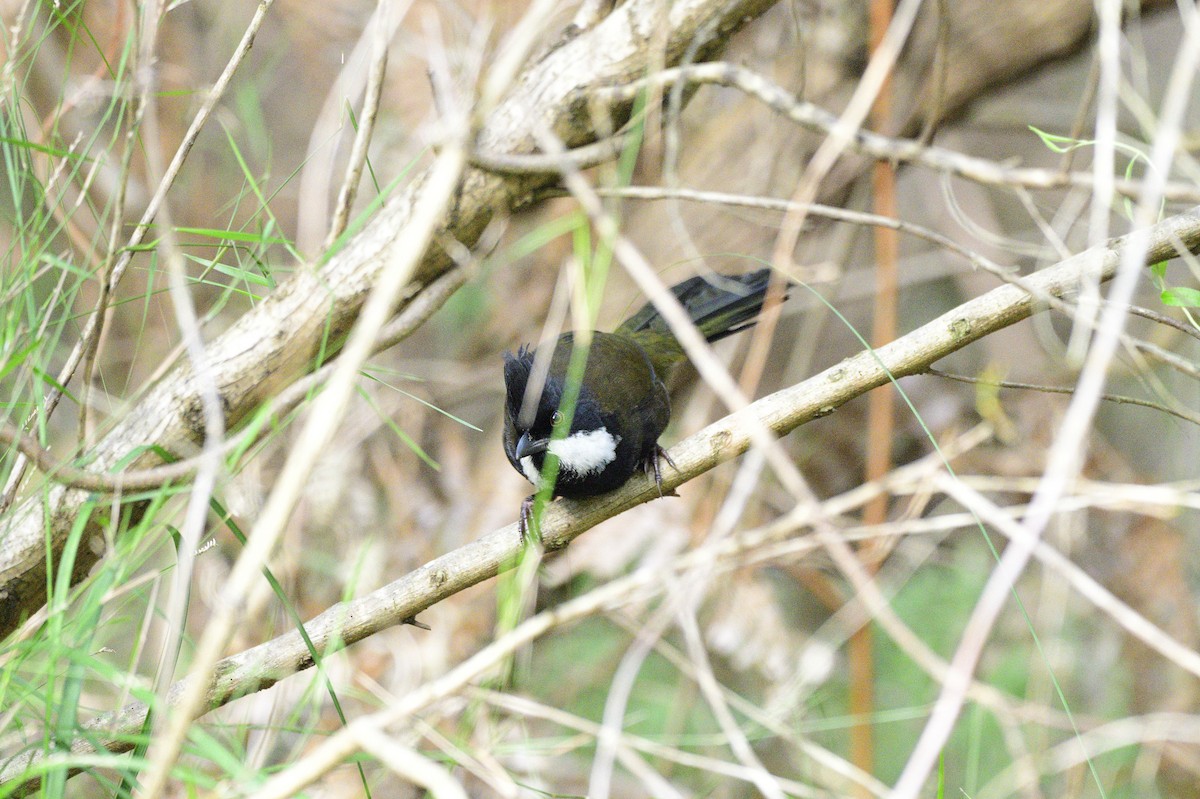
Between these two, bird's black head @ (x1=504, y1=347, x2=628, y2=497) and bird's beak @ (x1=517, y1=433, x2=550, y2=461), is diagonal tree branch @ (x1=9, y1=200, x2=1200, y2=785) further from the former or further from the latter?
bird's beak @ (x1=517, y1=433, x2=550, y2=461)

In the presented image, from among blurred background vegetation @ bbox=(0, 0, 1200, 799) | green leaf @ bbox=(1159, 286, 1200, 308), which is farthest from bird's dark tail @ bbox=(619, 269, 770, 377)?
green leaf @ bbox=(1159, 286, 1200, 308)

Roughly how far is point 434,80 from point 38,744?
1.47 meters

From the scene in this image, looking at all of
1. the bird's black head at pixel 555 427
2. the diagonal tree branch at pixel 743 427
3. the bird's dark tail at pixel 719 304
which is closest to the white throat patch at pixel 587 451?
the bird's black head at pixel 555 427

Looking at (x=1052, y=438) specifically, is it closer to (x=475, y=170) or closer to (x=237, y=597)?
(x=475, y=170)

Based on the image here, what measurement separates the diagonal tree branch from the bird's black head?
24.0 inches

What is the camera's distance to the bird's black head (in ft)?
9.86

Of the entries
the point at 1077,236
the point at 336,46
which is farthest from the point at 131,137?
the point at 336,46

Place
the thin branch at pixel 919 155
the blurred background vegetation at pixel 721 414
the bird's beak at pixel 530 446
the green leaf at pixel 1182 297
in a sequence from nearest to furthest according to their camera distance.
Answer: the thin branch at pixel 919 155 → the green leaf at pixel 1182 297 → the bird's beak at pixel 530 446 → the blurred background vegetation at pixel 721 414

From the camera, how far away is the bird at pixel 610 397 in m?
3.04

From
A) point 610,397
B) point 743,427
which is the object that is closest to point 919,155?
point 743,427

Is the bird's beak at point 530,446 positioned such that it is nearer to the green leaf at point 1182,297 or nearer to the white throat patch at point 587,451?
the white throat patch at point 587,451

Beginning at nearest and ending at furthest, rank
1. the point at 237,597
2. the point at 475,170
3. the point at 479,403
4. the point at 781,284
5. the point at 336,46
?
the point at 237,597
the point at 475,170
the point at 781,284
the point at 479,403
the point at 336,46

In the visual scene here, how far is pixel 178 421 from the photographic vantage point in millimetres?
2270

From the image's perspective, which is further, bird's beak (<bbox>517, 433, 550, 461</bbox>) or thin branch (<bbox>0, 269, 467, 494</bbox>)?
bird's beak (<bbox>517, 433, 550, 461</bbox>)
